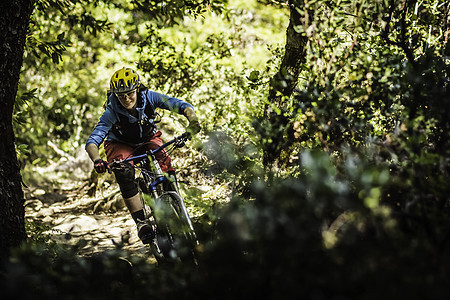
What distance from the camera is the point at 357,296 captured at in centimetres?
144

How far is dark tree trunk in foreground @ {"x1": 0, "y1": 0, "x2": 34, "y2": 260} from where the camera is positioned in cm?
317

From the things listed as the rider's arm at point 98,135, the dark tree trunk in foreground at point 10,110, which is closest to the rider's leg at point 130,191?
the rider's arm at point 98,135

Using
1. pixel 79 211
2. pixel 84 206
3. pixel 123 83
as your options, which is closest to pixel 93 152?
pixel 123 83

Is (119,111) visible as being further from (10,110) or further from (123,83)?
(10,110)

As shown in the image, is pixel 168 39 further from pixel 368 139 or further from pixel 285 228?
pixel 285 228

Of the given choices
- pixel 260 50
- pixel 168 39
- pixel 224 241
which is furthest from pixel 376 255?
pixel 260 50

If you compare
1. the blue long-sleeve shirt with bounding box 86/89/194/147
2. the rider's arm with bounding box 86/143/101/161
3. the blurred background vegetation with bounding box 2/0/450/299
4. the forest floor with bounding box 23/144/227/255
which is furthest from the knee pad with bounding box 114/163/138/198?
the blurred background vegetation with bounding box 2/0/450/299

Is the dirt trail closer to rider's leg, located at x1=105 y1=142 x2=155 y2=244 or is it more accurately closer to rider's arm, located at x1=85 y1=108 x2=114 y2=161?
rider's leg, located at x1=105 y1=142 x2=155 y2=244

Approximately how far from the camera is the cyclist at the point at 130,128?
164 inches

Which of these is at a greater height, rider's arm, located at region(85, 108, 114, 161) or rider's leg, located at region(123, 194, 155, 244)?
rider's arm, located at region(85, 108, 114, 161)

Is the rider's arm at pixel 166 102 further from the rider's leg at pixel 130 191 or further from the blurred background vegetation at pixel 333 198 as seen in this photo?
the blurred background vegetation at pixel 333 198

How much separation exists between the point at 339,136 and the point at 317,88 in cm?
44

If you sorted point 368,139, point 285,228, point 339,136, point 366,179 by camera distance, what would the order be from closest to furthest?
point 285,228 < point 366,179 < point 368,139 < point 339,136

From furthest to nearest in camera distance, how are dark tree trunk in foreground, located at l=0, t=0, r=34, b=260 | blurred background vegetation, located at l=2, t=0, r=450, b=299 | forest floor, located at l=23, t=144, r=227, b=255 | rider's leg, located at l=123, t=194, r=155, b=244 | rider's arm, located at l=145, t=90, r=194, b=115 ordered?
forest floor, located at l=23, t=144, r=227, b=255, rider's arm, located at l=145, t=90, r=194, b=115, rider's leg, located at l=123, t=194, r=155, b=244, dark tree trunk in foreground, located at l=0, t=0, r=34, b=260, blurred background vegetation, located at l=2, t=0, r=450, b=299
